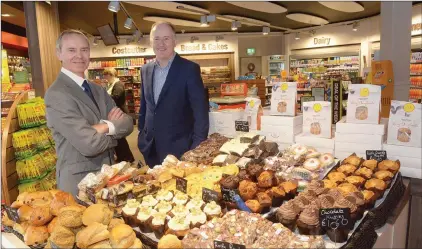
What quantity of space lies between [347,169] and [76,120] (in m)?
1.78

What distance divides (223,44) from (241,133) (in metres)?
12.3

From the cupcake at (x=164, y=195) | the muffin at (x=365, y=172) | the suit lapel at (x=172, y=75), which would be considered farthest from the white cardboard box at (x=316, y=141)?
the cupcake at (x=164, y=195)

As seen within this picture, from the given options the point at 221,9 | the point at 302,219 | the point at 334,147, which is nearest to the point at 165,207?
the point at 302,219

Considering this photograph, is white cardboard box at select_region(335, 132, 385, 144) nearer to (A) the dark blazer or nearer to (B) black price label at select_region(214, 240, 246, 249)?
(A) the dark blazer

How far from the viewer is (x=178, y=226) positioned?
158cm

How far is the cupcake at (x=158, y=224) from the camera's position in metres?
1.63

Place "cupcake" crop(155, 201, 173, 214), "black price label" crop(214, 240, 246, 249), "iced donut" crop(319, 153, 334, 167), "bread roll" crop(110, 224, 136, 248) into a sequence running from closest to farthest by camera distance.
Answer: "black price label" crop(214, 240, 246, 249) < "bread roll" crop(110, 224, 136, 248) < "cupcake" crop(155, 201, 173, 214) < "iced donut" crop(319, 153, 334, 167)

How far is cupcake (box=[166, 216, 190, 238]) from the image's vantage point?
1.56 metres

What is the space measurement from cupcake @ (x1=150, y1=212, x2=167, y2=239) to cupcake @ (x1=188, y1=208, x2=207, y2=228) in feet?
0.43

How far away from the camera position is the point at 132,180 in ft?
7.06

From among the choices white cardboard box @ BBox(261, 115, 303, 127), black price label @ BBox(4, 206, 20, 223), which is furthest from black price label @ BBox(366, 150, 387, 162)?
black price label @ BBox(4, 206, 20, 223)

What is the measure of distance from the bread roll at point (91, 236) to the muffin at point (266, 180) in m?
0.92

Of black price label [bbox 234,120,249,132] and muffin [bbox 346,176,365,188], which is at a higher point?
black price label [bbox 234,120,249,132]

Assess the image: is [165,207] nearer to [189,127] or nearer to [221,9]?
[189,127]
